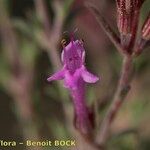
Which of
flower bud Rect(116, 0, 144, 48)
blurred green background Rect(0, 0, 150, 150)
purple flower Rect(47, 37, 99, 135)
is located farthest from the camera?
blurred green background Rect(0, 0, 150, 150)

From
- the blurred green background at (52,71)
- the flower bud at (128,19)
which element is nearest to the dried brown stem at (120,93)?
the flower bud at (128,19)

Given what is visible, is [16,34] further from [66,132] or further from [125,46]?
[125,46]

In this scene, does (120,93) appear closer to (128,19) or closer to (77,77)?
(77,77)

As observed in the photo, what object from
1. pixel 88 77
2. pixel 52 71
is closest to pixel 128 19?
pixel 88 77

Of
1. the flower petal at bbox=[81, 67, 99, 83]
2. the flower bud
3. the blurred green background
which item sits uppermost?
the flower bud

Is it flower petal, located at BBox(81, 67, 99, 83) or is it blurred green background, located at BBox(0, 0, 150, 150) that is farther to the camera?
blurred green background, located at BBox(0, 0, 150, 150)

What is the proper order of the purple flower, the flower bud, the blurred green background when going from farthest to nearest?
the blurred green background, the purple flower, the flower bud

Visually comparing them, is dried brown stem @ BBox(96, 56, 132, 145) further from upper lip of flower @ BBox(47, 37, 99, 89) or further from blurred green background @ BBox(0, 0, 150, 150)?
blurred green background @ BBox(0, 0, 150, 150)

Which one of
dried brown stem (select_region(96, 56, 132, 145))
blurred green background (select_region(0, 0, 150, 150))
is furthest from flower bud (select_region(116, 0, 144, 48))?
blurred green background (select_region(0, 0, 150, 150))
